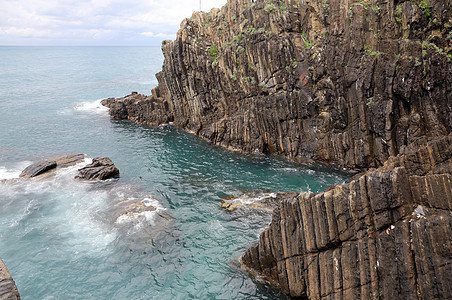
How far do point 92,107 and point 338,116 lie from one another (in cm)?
6533

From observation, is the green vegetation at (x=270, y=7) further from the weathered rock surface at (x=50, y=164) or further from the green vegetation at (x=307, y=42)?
the weathered rock surface at (x=50, y=164)

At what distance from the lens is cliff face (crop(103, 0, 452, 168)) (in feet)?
120

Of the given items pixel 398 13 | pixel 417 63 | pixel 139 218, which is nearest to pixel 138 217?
pixel 139 218

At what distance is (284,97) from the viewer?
152 ft

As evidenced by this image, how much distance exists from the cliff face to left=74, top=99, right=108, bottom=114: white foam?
3010cm

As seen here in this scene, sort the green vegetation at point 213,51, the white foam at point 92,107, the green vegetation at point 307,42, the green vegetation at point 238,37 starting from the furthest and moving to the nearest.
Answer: the white foam at point 92,107 → the green vegetation at point 213,51 → the green vegetation at point 238,37 → the green vegetation at point 307,42

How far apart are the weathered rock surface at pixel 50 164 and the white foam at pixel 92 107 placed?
32.4 m

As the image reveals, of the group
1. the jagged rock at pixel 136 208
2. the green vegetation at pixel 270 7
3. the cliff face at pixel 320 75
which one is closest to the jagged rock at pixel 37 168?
the jagged rock at pixel 136 208

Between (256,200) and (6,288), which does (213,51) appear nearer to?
(256,200)

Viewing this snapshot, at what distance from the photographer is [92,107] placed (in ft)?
279

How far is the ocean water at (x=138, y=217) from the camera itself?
25016 mm

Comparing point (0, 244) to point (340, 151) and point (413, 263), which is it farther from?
point (340, 151)

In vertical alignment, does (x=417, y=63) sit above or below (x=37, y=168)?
above

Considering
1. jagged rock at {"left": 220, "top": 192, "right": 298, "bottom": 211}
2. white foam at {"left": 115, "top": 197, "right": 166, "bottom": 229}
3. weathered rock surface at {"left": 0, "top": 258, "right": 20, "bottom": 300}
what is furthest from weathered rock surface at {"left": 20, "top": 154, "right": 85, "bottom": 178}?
weathered rock surface at {"left": 0, "top": 258, "right": 20, "bottom": 300}
